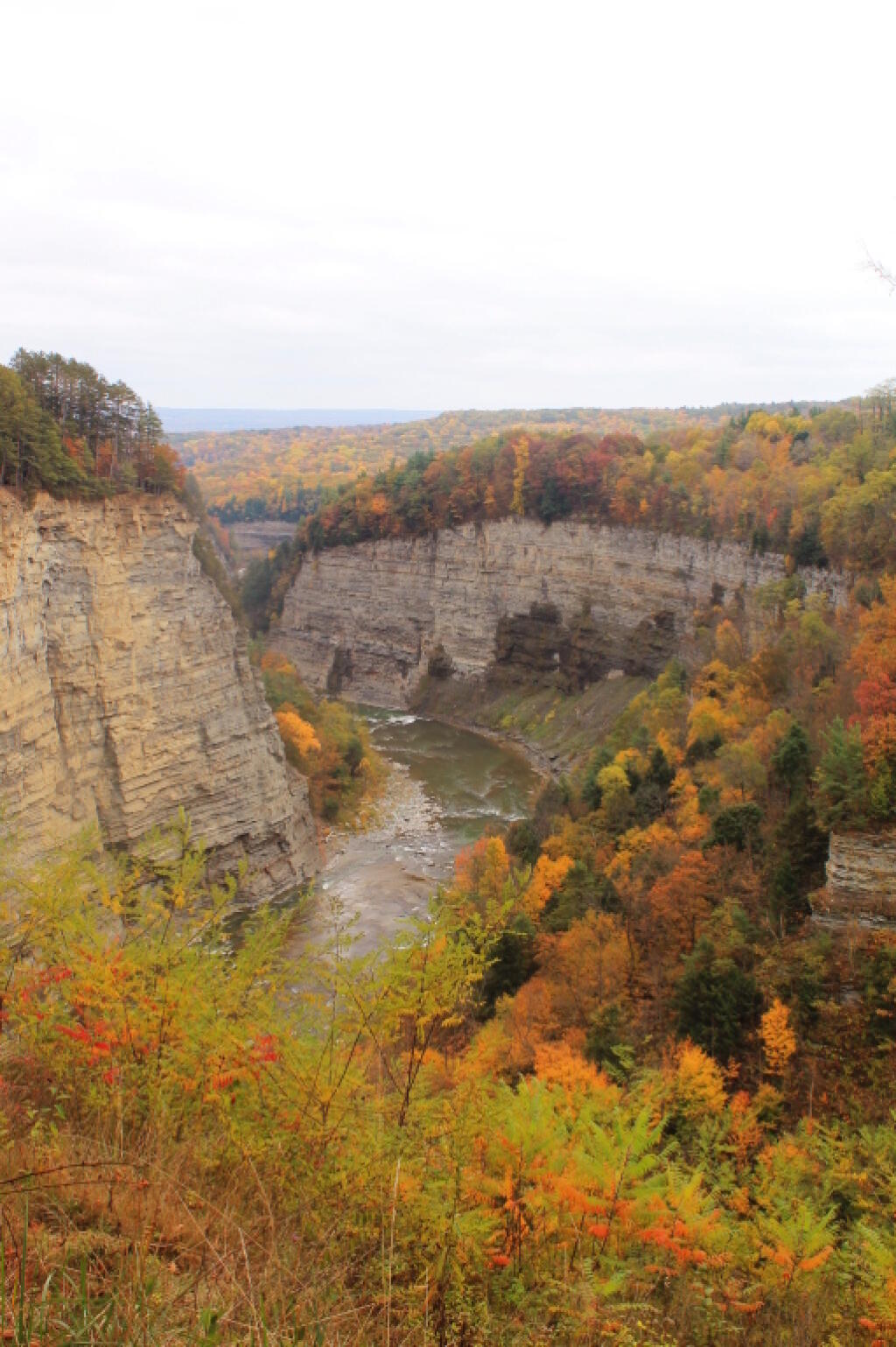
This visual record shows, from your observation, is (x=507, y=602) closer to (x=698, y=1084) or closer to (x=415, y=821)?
(x=415, y=821)

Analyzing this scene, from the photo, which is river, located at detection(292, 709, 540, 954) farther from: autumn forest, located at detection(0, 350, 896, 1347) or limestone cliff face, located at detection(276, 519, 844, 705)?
limestone cliff face, located at detection(276, 519, 844, 705)

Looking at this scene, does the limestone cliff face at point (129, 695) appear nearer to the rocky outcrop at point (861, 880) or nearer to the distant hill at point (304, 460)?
the rocky outcrop at point (861, 880)

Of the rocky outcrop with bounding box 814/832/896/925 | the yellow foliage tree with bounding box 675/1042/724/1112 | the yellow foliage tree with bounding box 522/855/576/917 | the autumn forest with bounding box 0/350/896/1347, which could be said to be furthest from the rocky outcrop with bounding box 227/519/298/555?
the yellow foliage tree with bounding box 675/1042/724/1112

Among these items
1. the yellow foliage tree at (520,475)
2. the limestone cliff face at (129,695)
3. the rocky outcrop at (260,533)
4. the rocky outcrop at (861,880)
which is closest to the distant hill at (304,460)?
the rocky outcrop at (260,533)

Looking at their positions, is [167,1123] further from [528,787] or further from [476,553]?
[476,553]

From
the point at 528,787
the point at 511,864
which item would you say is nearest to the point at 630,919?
the point at 511,864
